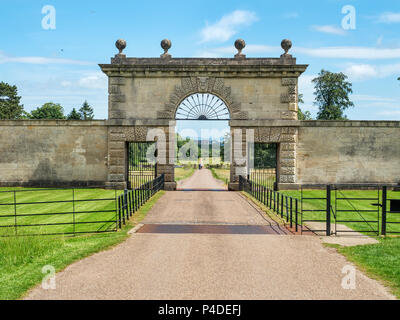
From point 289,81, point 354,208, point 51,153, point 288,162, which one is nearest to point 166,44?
point 289,81

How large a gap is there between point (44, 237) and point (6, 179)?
13.9 meters

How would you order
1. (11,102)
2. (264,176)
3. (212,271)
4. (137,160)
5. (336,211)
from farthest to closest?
(11,102)
(264,176)
(137,160)
(336,211)
(212,271)

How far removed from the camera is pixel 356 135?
2141cm

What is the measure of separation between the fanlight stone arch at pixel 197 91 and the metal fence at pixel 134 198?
405 cm

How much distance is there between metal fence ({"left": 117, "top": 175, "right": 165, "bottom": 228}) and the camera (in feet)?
38.0

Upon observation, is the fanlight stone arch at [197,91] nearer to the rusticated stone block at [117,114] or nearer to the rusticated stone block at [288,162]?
the rusticated stone block at [117,114]

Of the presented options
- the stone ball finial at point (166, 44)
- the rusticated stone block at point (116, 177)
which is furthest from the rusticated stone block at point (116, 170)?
the stone ball finial at point (166, 44)

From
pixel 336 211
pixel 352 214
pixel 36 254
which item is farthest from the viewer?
pixel 352 214

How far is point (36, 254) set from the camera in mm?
8297

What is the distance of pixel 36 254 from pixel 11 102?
74.0m

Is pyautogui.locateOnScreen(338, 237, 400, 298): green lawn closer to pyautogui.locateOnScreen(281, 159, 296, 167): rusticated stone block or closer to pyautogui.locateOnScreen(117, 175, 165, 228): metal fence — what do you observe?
pyautogui.locateOnScreen(117, 175, 165, 228): metal fence

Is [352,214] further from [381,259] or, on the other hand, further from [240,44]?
[240,44]

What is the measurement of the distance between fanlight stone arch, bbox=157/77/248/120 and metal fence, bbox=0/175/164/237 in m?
4.13
